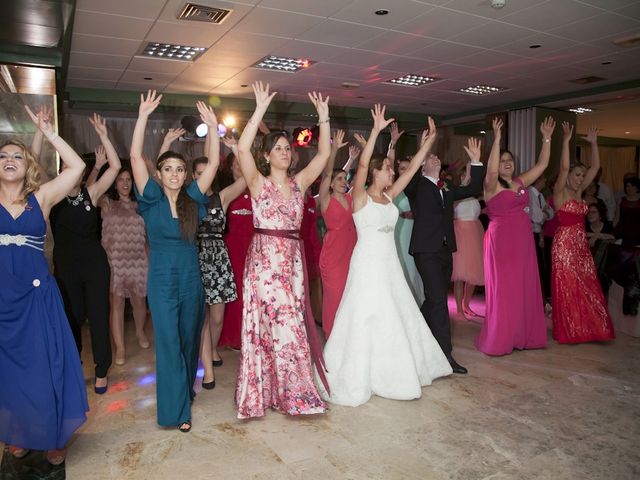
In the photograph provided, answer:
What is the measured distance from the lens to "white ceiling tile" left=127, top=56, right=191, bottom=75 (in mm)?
6349

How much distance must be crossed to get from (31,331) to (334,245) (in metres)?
2.26

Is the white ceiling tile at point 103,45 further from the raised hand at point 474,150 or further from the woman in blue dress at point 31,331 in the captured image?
the raised hand at point 474,150

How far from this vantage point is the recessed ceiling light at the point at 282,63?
638 cm

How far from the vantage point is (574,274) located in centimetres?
454

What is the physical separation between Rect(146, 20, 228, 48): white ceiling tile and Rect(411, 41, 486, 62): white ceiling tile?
232 cm

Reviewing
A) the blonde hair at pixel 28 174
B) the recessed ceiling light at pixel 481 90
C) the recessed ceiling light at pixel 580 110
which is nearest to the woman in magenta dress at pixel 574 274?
the recessed ceiling light at pixel 481 90

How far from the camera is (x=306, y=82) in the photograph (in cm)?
761

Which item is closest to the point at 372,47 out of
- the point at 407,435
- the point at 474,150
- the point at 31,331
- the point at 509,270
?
the point at 474,150

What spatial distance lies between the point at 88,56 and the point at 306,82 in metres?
2.92

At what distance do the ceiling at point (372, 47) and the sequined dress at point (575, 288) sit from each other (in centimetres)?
190

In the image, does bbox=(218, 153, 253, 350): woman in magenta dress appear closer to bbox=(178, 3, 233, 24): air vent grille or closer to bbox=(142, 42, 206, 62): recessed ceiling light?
bbox=(178, 3, 233, 24): air vent grille

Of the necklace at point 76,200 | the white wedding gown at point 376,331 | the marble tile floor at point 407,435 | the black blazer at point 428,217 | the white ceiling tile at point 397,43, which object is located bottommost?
the marble tile floor at point 407,435

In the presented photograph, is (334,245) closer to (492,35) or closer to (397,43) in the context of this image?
(397,43)

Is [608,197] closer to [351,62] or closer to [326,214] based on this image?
[351,62]
